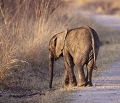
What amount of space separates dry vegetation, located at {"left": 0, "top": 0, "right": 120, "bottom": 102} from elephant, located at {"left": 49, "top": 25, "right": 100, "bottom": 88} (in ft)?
3.79

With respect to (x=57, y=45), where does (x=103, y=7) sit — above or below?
above

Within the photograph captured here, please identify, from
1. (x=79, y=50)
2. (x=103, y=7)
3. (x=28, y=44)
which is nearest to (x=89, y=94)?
(x=79, y=50)

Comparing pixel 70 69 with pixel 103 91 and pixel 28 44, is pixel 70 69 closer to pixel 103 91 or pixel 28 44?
pixel 103 91

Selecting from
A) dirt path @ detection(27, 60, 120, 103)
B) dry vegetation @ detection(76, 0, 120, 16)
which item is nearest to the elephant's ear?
dirt path @ detection(27, 60, 120, 103)

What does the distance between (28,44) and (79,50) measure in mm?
3589

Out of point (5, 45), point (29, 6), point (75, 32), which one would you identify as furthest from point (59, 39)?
point (29, 6)

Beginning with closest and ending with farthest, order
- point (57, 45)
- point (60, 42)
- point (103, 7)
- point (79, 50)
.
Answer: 1. point (79, 50)
2. point (60, 42)
3. point (57, 45)
4. point (103, 7)

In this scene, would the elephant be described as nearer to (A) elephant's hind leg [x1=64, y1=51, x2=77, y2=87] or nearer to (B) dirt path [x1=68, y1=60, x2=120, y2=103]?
(A) elephant's hind leg [x1=64, y1=51, x2=77, y2=87]

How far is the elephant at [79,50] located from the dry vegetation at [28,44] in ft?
3.79

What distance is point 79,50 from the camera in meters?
10.7

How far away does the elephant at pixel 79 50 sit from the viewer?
34.7 feet

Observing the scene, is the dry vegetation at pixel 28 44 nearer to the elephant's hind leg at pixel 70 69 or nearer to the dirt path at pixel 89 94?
the elephant's hind leg at pixel 70 69

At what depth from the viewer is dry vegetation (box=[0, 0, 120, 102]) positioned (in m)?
12.0

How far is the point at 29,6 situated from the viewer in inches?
613
